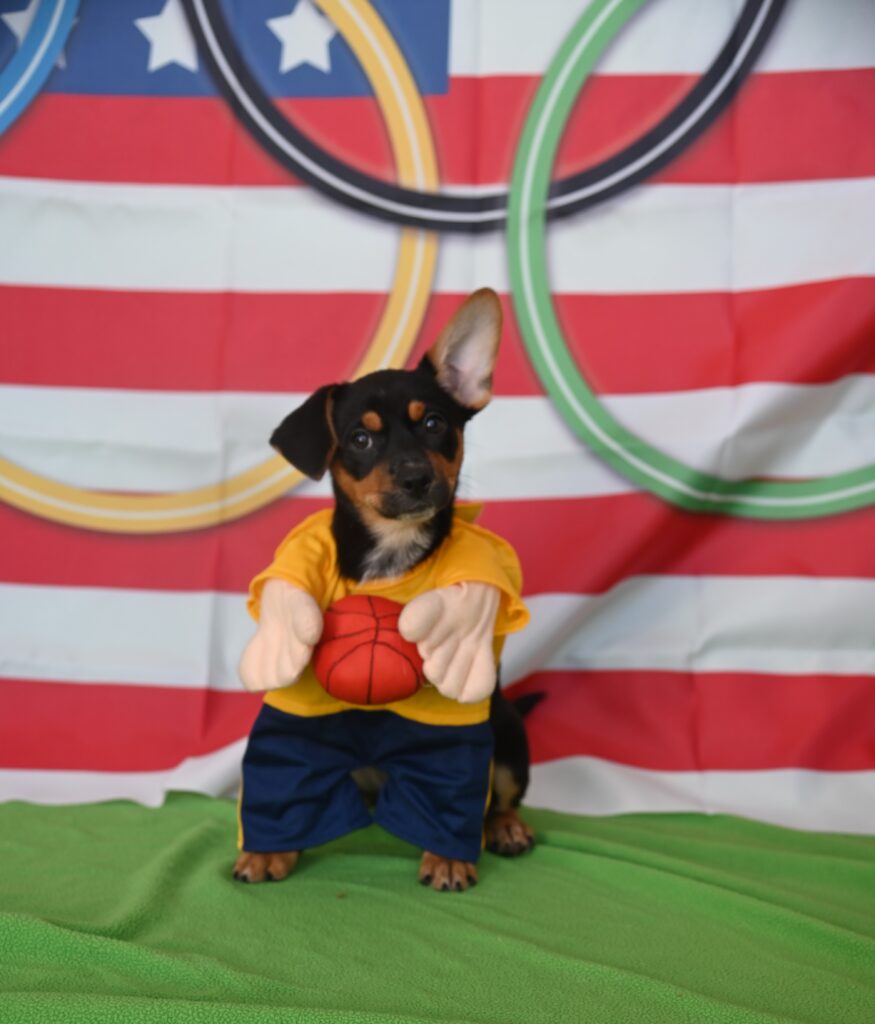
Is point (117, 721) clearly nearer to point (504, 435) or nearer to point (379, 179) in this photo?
point (504, 435)

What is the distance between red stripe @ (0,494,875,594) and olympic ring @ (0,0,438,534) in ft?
0.13

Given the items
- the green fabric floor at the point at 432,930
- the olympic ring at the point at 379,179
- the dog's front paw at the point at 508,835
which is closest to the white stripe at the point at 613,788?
the green fabric floor at the point at 432,930

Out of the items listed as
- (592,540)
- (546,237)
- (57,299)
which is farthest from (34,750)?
(546,237)

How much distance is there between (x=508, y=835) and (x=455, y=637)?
0.54 meters

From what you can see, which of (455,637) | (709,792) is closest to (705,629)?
(709,792)

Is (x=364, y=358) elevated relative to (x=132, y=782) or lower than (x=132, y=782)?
elevated

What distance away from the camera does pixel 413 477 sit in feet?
5.96

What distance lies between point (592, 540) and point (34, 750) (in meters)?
1.51

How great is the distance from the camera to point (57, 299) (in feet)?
8.73

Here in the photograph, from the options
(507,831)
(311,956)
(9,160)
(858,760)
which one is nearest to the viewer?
(311,956)

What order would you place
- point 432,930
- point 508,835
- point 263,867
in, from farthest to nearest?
point 508,835 → point 263,867 → point 432,930

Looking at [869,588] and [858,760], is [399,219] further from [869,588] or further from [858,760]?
[858,760]

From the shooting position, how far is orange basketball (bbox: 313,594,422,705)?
6.05 feet

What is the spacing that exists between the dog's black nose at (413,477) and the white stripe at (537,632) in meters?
0.86
